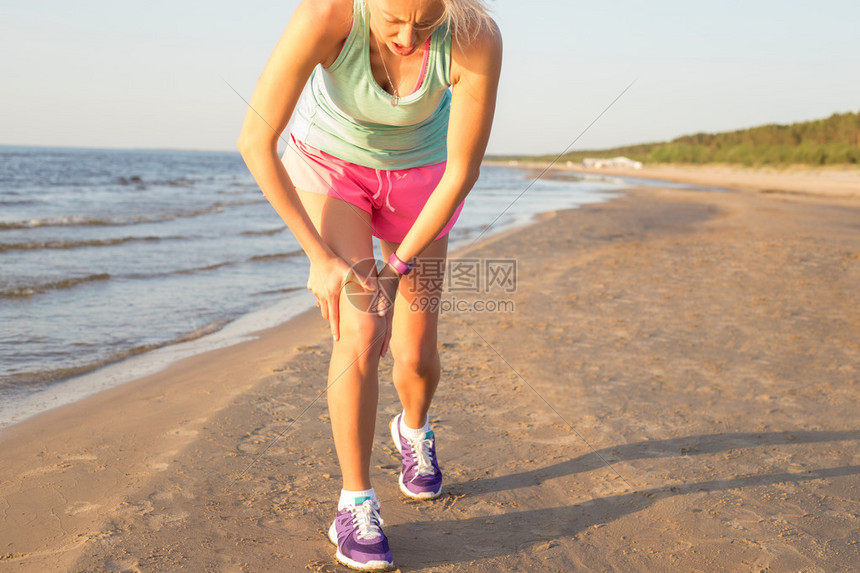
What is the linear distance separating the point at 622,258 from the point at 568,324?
11.4 feet

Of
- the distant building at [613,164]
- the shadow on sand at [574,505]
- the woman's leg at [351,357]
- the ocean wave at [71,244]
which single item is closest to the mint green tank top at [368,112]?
the woman's leg at [351,357]

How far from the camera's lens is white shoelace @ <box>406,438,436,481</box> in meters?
2.51

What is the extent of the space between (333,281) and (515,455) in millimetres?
1291

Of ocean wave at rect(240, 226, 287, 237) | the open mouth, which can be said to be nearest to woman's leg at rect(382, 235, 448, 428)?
the open mouth

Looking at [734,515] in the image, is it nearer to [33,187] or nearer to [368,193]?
[368,193]

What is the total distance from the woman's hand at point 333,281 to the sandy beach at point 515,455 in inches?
30.1

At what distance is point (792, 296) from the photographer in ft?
19.0

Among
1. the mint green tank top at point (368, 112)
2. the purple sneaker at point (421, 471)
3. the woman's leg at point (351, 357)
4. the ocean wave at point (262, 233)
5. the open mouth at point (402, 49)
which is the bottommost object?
the ocean wave at point (262, 233)

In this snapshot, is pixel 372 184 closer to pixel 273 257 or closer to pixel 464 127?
pixel 464 127

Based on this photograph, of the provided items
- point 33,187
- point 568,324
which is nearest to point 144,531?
point 568,324

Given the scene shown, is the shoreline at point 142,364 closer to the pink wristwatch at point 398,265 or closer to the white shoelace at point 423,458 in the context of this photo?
the white shoelace at point 423,458

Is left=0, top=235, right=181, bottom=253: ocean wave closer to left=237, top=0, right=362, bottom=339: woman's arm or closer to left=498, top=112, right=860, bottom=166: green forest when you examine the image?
left=237, top=0, right=362, bottom=339: woman's arm

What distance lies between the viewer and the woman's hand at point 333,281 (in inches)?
80.7

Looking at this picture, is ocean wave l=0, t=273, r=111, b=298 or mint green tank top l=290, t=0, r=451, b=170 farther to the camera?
ocean wave l=0, t=273, r=111, b=298
